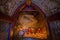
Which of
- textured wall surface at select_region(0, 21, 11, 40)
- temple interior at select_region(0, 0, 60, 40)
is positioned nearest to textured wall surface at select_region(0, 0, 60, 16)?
temple interior at select_region(0, 0, 60, 40)

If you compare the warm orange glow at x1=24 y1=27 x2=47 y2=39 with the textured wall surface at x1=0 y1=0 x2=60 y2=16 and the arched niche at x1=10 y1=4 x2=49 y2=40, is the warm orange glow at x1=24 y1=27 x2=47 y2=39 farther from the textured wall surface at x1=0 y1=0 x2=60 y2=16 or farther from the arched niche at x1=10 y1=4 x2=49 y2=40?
the textured wall surface at x1=0 y1=0 x2=60 y2=16

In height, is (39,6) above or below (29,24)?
above

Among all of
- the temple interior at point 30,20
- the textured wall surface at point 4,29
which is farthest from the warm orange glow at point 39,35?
the textured wall surface at point 4,29

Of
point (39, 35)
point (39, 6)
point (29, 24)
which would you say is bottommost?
point (39, 35)

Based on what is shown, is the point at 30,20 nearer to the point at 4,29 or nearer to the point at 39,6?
the point at 39,6

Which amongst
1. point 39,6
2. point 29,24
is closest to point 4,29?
point 29,24

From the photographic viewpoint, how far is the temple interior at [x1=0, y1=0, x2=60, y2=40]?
1.22 meters

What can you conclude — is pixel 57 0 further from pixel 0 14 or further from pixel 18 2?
pixel 0 14

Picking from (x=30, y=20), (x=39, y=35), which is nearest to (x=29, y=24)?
(x=30, y=20)

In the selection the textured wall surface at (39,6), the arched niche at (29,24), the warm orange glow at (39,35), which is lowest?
the warm orange glow at (39,35)

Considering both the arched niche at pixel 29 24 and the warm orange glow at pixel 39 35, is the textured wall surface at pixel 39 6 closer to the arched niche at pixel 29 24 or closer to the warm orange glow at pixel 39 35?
the arched niche at pixel 29 24

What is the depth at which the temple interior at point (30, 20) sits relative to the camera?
4.01ft

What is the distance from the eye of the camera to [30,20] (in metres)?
1.34

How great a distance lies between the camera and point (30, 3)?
1265 mm
